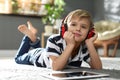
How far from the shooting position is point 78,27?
1.44m

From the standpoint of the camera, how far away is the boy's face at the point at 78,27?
144cm

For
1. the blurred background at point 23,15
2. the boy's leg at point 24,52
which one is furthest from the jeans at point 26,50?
the blurred background at point 23,15

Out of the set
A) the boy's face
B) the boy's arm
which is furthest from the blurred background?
the boy's face

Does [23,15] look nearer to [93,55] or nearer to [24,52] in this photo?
[24,52]

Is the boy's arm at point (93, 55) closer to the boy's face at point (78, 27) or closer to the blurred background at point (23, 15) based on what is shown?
the boy's face at point (78, 27)

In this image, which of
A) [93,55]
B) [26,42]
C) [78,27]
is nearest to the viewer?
[78,27]

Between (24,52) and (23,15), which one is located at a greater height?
(23,15)

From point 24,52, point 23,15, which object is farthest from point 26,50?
point 23,15

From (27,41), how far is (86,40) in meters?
0.71

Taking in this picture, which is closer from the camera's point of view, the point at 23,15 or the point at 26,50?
the point at 26,50

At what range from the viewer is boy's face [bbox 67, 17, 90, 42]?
56.6 inches

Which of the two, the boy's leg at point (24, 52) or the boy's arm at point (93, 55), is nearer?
the boy's arm at point (93, 55)

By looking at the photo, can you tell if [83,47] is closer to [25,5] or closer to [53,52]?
[53,52]

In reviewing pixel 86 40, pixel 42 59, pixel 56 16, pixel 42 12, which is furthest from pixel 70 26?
pixel 42 12
